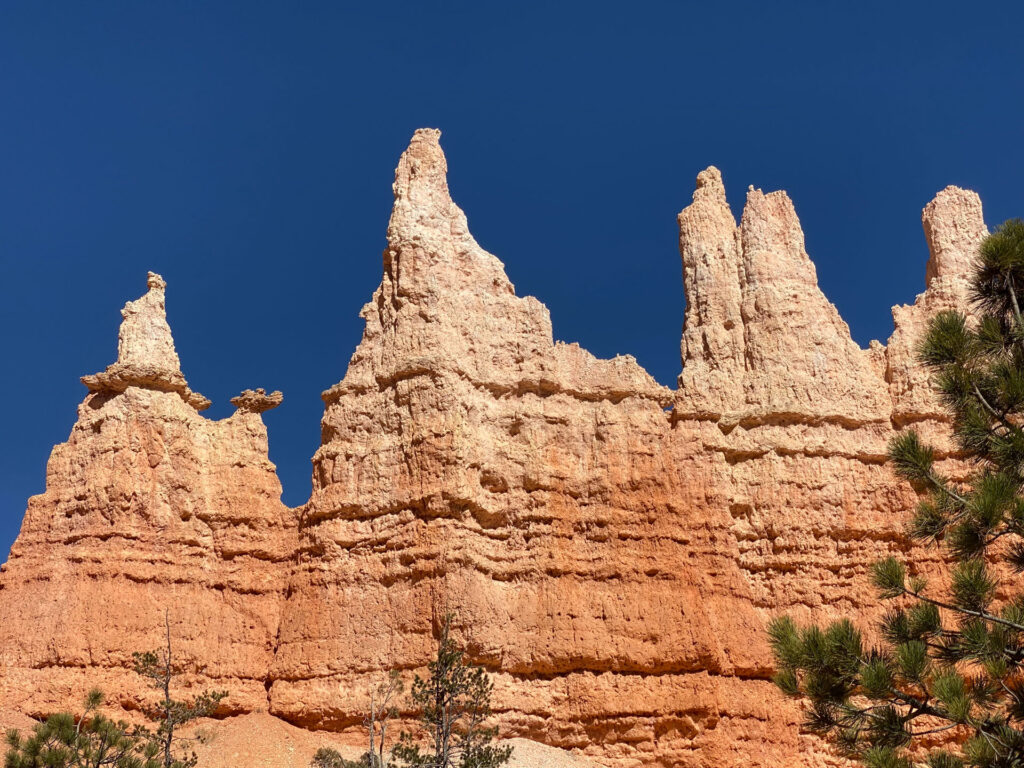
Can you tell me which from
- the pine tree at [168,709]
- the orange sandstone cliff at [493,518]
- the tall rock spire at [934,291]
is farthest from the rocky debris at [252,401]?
the tall rock spire at [934,291]

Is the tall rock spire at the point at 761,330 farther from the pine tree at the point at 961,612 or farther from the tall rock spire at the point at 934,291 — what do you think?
the pine tree at the point at 961,612

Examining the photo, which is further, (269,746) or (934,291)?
(934,291)

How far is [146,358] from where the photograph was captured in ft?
103

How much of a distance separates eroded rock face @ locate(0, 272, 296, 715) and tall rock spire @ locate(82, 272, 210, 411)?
0.13 feet

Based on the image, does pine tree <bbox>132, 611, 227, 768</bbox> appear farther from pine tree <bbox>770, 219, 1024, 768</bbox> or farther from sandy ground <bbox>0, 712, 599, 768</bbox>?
pine tree <bbox>770, 219, 1024, 768</bbox>

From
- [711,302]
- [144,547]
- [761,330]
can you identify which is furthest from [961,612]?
[711,302]

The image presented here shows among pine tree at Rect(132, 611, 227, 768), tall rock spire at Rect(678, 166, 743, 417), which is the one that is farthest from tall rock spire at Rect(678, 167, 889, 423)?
pine tree at Rect(132, 611, 227, 768)

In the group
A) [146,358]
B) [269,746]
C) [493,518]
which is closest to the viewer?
[269,746]

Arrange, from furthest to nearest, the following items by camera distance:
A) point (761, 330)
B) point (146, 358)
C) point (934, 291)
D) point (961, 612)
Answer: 1. point (934, 291)
2. point (761, 330)
3. point (146, 358)
4. point (961, 612)

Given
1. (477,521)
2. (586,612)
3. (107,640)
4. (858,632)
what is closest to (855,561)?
(586,612)

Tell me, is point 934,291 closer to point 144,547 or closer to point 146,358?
point 146,358

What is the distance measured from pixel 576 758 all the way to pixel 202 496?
40.2ft

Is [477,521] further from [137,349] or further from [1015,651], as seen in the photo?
[1015,651]

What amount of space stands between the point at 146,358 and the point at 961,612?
944 inches
